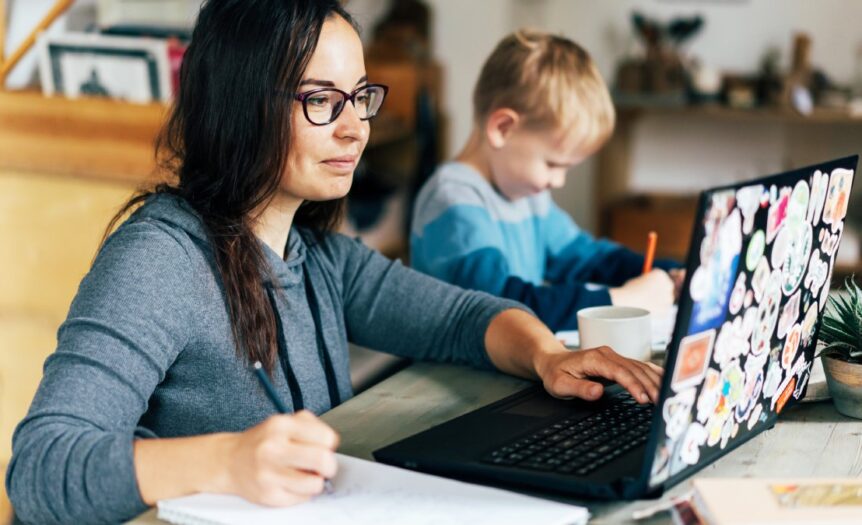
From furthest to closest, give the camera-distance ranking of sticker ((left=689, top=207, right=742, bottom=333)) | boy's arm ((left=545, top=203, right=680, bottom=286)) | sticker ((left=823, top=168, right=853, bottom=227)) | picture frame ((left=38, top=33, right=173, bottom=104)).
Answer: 1. picture frame ((left=38, top=33, right=173, bottom=104))
2. boy's arm ((left=545, top=203, right=680, bottom=286))
3. sticker ((left=823, top=168, right=853, bottom=227))
4. sticker ((left=689, top=207, right=742, bottom=333))

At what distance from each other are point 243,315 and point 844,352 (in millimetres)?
675

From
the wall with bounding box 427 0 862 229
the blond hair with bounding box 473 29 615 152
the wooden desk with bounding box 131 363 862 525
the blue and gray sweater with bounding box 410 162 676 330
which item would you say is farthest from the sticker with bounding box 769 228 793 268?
the wall with bounding box 427 0 862 229

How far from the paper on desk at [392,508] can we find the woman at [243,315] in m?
0.01

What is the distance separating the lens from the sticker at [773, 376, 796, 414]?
109 cm

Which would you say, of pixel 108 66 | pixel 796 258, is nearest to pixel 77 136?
pixel 108 66

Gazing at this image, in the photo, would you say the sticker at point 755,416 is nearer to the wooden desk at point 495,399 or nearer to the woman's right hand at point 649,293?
the wooden desk at point 495,399

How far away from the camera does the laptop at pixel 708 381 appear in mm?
811

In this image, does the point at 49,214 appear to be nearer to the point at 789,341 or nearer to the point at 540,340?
the point at 540,340

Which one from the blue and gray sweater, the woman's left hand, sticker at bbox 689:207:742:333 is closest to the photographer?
sticker at bbox 689:207:742:333

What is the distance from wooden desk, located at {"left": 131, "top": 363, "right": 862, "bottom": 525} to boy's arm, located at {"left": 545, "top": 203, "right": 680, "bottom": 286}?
0.67m

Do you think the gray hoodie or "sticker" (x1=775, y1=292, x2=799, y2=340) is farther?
"sticker" (x1=775, y1=292, x2=799, y2=340)

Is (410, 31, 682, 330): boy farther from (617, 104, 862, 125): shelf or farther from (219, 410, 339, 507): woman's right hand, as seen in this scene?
(617, 104, 862, 125): shelf

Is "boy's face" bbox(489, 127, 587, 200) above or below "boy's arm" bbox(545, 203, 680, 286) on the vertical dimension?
above

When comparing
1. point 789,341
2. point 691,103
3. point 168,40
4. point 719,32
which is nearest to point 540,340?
point 789,341
